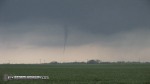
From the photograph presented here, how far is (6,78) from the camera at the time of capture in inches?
1766

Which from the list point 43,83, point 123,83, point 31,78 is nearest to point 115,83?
point 123,83

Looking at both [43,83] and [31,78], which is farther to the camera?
[31,78]

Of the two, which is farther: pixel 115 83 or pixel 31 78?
pixel 31 78

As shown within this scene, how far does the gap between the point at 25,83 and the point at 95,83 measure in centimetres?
868

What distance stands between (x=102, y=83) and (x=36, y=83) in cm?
819

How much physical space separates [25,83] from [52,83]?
132 inches

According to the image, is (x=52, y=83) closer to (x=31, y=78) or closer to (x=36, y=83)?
(x=36, y=83)

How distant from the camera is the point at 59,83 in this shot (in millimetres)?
43438

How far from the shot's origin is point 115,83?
43.2 metres

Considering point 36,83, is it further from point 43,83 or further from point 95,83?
point 95,83

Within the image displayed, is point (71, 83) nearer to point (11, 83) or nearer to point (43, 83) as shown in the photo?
point (43, 83)

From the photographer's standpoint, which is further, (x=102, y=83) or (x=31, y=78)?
(x=31, y=78)

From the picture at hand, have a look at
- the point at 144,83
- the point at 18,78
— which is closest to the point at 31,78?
the point at 18,78

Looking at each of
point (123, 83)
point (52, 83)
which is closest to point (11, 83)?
point (52, 83)
